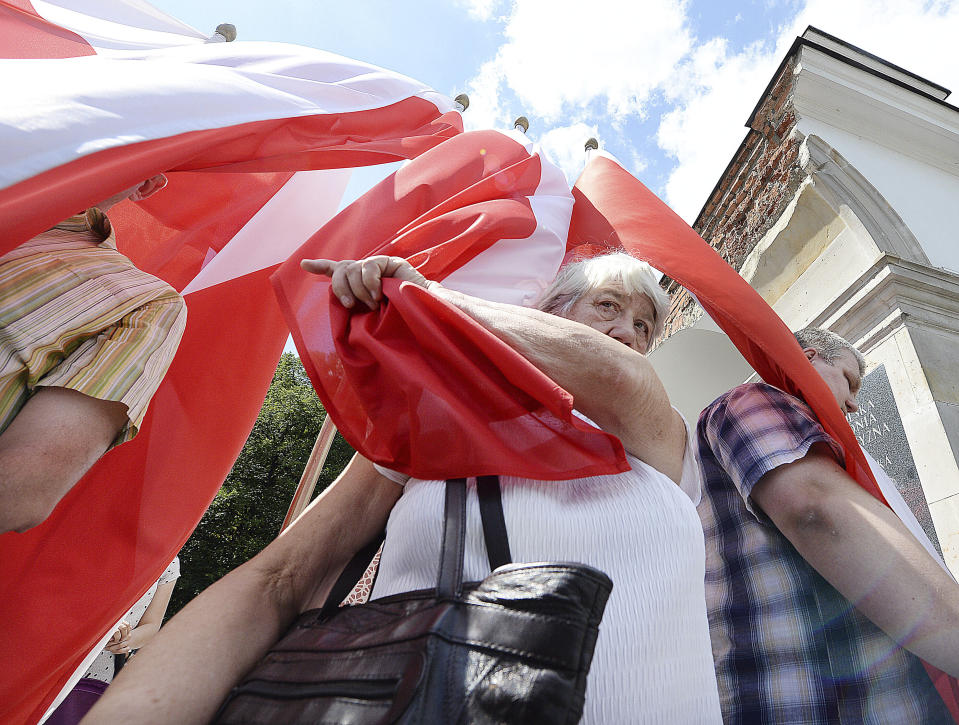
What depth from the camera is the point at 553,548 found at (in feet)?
3.16

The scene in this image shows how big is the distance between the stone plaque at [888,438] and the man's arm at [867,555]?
211cm

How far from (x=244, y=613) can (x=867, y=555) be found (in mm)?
1319

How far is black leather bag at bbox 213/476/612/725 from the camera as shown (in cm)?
61

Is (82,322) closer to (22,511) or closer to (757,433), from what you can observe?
(22,511)

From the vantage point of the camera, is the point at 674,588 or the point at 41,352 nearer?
the point at 674,588

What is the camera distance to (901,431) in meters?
3.26

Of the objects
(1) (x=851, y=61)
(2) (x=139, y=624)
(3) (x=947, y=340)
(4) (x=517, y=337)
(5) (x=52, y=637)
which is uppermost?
(1) (x=851, y=61)

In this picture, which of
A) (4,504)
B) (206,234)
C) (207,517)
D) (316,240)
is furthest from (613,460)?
(207,517)

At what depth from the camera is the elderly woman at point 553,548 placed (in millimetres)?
919

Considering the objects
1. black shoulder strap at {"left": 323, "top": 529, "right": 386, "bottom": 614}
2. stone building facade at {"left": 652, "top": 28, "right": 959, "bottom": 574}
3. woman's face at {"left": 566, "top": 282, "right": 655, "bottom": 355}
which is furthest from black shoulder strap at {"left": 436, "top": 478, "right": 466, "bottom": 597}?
stone building facade at {"left": 652, "top": 28, "right": 959, "bottom": 574}

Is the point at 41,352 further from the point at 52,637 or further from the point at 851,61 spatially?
the point at 851,61

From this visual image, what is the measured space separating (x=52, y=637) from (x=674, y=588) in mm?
1543

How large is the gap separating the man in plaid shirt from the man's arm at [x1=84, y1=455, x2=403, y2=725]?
0.94m

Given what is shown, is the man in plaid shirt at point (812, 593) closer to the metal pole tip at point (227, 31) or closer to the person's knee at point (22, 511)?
the person's knee at point (22, 511)
